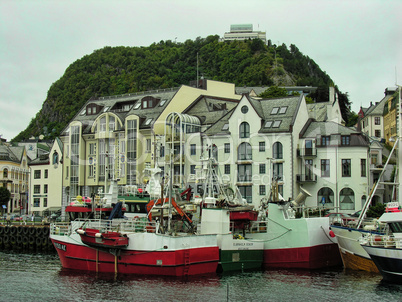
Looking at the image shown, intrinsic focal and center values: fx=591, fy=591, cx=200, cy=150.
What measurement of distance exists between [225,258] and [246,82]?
12511 cm

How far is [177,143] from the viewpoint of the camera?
7881 centimetres

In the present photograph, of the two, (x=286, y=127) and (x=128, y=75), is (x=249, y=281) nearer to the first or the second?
(x=286, y=127)

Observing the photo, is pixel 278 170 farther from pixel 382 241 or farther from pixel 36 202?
pixel 36 202

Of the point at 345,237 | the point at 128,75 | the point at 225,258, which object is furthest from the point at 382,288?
the point at 128,75

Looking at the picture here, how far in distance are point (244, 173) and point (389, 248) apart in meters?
34.0

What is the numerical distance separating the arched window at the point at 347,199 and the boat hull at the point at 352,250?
19.4 metres

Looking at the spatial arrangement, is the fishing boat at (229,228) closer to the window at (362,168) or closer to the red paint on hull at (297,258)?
the red paint on hull at (297,258)

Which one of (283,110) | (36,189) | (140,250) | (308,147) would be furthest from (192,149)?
(140,250)

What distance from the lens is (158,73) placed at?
183m

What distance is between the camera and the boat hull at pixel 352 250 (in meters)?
47.1

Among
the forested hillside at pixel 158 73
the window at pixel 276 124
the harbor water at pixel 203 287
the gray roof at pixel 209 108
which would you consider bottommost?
the harbor water at pixel 203 287

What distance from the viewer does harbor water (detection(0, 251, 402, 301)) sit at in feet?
123

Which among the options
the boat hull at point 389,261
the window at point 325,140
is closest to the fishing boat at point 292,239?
the boat hull at point 389,261

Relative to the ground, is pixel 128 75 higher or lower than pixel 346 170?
higher
